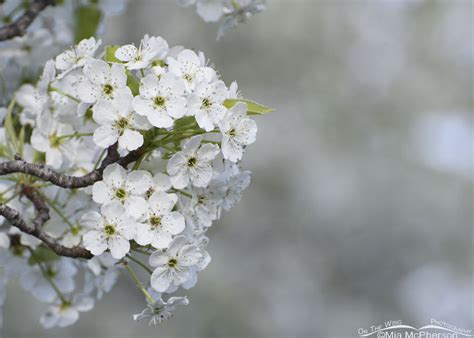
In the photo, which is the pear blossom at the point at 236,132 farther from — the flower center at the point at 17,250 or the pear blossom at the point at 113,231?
the flower center at the point at 17,250

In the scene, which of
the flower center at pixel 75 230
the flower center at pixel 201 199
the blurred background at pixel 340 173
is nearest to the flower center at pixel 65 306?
the flower center at pixel 75 230

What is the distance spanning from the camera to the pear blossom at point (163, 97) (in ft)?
5.02

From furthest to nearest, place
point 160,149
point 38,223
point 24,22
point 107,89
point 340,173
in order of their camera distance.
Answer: point 340,173 → point 24,22 → point 38,223 → point 160,149 → point 107,89

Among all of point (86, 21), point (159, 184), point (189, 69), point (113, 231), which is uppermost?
point (86, 21)

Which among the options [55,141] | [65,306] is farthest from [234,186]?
[65,306]

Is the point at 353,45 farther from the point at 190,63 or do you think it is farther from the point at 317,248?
the point at 190,63

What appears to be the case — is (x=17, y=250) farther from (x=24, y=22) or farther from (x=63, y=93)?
(x=24, y=22)

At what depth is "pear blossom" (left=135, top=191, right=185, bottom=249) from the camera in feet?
5.18

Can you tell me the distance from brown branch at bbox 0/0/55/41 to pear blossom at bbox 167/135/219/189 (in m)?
0.86

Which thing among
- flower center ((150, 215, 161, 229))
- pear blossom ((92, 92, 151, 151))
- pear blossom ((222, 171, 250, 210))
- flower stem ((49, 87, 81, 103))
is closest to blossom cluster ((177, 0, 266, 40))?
flower stem ((49, 87, 81, 103))

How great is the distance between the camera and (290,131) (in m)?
8.19

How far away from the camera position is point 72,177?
168 cm

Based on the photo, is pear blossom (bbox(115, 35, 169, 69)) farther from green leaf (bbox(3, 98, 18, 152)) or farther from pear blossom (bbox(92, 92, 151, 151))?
green leaf (bbox(3, 98, 18, 152))

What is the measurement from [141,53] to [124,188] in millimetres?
284
